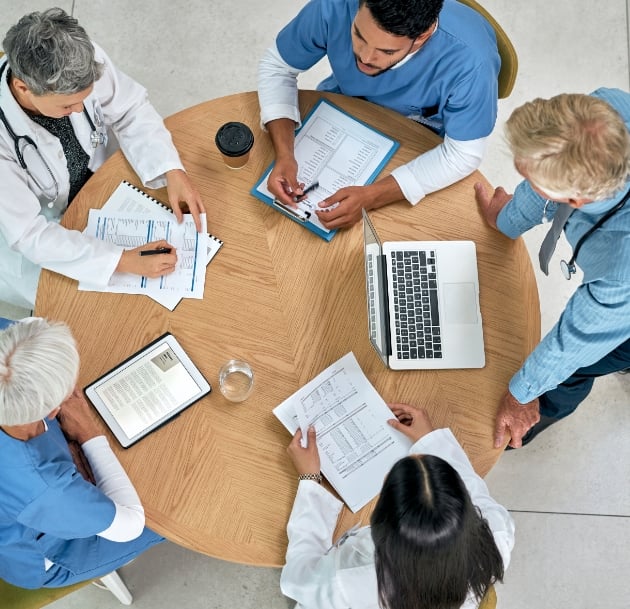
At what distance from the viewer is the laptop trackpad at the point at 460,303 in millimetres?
1519

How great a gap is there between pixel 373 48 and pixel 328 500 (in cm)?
100

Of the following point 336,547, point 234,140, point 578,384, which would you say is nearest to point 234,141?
point 234,140

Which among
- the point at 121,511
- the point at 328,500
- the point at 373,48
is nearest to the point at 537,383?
the point at 328,500

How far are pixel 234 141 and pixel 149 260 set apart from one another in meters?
0.36

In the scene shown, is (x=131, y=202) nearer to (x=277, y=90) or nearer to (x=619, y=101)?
(x=277, y=90)

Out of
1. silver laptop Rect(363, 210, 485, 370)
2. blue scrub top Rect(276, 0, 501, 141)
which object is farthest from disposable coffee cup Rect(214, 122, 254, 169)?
silver laptop Rect(363, 210, 485, 370)

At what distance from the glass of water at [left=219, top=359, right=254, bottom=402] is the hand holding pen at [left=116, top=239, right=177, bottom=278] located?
11.1 inches

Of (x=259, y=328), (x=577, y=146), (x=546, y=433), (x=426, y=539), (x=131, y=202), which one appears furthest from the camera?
(x=546, y=433)

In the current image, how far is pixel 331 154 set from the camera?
1.65 metres

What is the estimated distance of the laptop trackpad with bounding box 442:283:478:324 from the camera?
1519mm

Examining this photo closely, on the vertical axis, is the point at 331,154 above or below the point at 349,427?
above

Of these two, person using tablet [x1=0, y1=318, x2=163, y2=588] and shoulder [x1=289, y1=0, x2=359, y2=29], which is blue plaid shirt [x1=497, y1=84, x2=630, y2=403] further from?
person using tablet [x1=0, y1=318, x2=163, y2=588]

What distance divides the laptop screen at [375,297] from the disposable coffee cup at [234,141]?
13.5 inches

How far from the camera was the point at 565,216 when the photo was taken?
1470 millimetres
